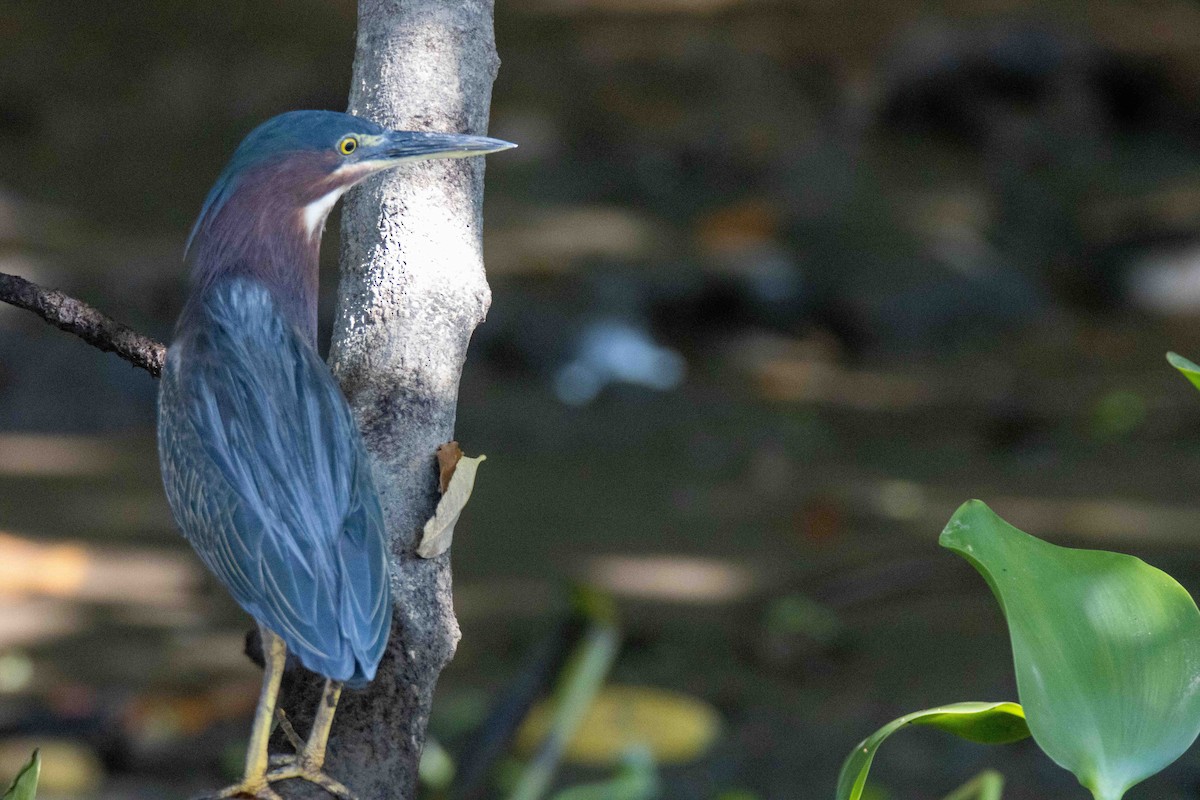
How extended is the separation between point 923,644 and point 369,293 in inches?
100

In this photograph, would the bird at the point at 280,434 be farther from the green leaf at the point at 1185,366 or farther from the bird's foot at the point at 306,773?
the green leaf at the point at 1185,366

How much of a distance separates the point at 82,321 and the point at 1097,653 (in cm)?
88

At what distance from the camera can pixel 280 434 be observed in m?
1.09

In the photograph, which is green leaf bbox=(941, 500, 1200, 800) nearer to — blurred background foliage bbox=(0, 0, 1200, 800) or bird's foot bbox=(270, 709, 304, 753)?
bird's foot bbox=(270, 709, 304, 753)

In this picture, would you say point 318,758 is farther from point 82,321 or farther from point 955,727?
point 955,727

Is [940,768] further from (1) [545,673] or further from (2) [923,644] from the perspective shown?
(1) [545,673]

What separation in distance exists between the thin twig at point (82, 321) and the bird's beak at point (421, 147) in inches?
10.2

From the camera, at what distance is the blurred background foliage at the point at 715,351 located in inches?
128

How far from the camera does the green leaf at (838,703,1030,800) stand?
44.7 inches

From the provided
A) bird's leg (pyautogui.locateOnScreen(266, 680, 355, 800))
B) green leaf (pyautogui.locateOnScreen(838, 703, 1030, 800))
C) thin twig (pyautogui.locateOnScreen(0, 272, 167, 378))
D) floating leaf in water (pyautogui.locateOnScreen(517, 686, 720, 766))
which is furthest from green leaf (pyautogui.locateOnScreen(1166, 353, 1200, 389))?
floating leaf in water (pyautogui.locateOnScreen(517, 686, 720, 766))

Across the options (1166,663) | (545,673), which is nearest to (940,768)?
(545,673)

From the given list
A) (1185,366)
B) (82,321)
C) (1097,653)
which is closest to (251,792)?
(82,321)

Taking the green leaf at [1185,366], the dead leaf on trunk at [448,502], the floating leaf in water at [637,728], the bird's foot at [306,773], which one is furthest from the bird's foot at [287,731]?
the floating leaf in water at [637,728]

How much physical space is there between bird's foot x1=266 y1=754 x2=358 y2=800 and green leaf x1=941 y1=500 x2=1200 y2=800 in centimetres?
51
